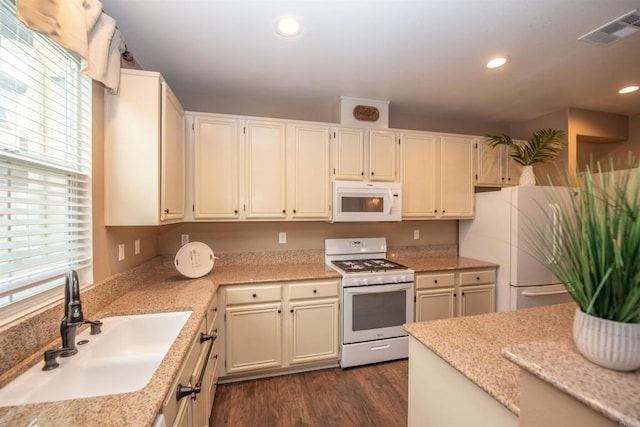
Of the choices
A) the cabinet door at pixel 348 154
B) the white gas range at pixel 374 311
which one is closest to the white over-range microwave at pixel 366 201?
the cabinet door at pixel 348 154

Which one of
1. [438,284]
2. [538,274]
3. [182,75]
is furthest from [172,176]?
→ [538,274]

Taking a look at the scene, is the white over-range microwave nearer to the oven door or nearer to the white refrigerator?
the oven door

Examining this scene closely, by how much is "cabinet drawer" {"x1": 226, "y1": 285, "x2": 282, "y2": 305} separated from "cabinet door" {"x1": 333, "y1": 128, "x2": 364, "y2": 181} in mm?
1237

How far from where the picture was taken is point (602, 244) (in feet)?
1.91

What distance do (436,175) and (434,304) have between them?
1381mm

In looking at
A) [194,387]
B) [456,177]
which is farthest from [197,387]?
[456,177]

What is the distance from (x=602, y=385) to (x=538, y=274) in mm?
2681

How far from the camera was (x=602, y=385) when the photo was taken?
0.54 meters

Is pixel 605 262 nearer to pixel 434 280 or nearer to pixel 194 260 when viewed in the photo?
pixel 434 280

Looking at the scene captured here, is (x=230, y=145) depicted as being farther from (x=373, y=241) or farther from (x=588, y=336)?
(x=588, y=336)

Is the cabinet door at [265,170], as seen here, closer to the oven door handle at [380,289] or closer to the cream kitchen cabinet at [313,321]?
the cream kitchen cabinet at [313,321]

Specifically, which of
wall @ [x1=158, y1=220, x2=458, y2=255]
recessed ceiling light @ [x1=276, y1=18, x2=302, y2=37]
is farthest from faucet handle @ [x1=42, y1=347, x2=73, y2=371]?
recessed ceiling light @ [x1=276, y1=18, x2=302, y2=37]

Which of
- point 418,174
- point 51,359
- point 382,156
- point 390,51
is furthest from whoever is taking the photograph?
point 418,174

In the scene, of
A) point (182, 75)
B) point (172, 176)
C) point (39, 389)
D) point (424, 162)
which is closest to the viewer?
point (39, 389)
